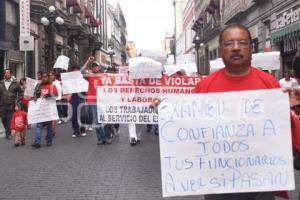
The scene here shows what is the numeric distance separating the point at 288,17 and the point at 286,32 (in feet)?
2.07

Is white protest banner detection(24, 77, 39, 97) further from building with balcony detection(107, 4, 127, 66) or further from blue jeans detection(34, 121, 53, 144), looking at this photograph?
building with balcony detection(107, 4, 127, 66)

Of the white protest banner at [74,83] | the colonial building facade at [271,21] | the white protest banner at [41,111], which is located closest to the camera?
the white protest banner at [41,111]

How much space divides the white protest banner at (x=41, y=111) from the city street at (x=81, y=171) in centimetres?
59

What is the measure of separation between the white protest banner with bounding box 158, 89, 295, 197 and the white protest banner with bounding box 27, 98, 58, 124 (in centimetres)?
888

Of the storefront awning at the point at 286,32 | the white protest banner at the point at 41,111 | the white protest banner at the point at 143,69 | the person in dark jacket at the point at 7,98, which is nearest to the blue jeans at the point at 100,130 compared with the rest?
the white protest banner at the point at 41,111

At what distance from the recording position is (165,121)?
398 centimetres

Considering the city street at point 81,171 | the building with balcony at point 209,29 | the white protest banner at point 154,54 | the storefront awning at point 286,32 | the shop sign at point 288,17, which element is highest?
the building with balcony at point 209,29

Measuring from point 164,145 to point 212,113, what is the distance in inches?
15.3

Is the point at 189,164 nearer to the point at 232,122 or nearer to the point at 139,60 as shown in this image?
the point at 232,122

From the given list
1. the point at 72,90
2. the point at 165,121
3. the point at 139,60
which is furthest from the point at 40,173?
the point at 72,90

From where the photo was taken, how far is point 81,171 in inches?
348

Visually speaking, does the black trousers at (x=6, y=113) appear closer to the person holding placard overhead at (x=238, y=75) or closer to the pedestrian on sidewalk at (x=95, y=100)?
the pedestrian on sidewalk at (x=95, y=100)

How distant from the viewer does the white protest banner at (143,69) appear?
444 inches

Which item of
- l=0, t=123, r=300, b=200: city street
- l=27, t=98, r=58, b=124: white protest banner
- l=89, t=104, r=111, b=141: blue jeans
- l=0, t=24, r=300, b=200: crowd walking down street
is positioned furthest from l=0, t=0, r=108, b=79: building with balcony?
l=0, t=123, r=300, b=200: city street
